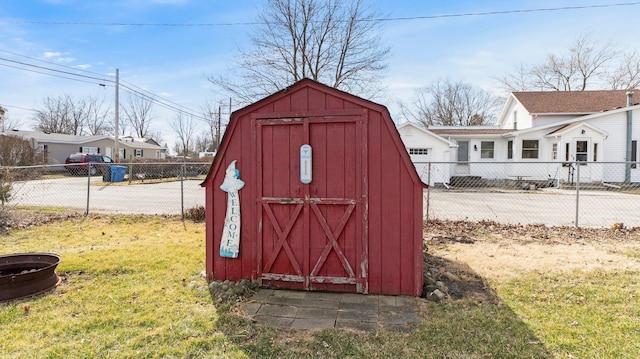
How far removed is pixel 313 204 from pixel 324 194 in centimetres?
17

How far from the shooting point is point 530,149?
19.1 m

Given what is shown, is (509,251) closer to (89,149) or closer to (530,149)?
(530,149)

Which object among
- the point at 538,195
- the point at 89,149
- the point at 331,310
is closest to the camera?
the point at 331,310

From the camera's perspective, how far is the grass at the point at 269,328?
2.70 metres

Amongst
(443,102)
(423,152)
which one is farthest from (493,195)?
(443,102)

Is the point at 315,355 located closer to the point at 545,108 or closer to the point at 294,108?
the point at 294,108

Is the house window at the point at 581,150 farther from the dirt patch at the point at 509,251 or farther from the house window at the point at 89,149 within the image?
the house window at the point at 89,149

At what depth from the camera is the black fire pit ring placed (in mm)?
3734

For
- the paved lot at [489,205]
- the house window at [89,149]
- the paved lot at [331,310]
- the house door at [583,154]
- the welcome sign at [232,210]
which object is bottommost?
the paved lot at [331,310]

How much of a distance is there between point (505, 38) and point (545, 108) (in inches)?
412

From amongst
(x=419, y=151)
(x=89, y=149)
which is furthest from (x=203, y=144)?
(x=419, y=151)

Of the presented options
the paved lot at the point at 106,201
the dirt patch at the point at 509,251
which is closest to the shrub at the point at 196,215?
the paved lot at the point at 106,201

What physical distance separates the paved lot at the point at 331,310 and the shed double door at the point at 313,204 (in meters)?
0.17

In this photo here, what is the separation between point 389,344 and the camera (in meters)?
2.78
